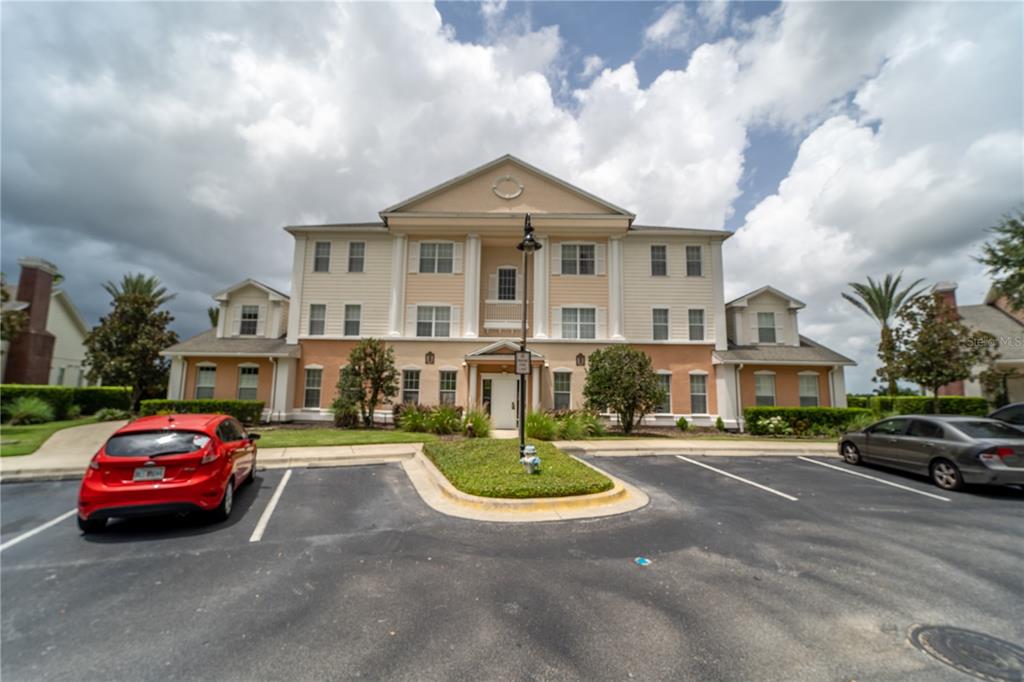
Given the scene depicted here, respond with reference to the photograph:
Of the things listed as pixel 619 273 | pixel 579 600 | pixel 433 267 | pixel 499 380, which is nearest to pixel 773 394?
pixel 619 273

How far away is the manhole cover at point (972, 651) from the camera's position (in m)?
3.20

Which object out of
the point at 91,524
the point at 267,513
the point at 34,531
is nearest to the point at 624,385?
the point at 267,513

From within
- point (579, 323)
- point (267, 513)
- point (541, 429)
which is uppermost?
point (579, 323)

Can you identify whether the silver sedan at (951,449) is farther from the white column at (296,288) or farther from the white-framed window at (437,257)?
the white column at (296,288)

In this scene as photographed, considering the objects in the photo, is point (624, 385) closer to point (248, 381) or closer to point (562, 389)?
point (562, 389)

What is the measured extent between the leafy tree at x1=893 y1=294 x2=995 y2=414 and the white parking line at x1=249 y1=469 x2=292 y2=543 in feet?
75.9

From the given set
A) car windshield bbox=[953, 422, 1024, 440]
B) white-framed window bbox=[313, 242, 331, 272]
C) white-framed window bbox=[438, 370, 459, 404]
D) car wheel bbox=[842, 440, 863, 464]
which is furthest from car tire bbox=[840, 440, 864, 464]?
white-framed window bbox=[313, 242, 331, 272]

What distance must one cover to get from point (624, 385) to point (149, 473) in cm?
1475

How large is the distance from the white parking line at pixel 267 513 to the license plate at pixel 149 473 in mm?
1526

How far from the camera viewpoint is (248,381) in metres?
21.1

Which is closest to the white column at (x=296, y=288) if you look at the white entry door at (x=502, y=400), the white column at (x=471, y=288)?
the white column at (x=471, y=288)

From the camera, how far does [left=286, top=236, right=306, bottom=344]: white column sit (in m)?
21.5

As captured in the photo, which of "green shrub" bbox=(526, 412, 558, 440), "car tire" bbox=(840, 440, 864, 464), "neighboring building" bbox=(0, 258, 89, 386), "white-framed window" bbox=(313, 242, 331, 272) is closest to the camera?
"car tire" bbox=(840, 440, 864, 464)

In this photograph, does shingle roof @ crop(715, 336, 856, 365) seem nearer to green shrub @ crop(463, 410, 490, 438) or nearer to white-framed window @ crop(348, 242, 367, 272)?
green shrub @ crop(463, 410, 490, 438)
